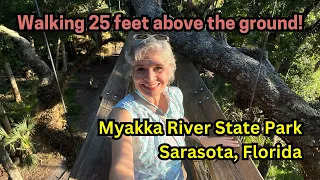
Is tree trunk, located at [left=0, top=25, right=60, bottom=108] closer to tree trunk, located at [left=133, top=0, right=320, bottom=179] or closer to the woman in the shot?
tree trunk, located at [left=133, top=0, right=320, bottom=179]

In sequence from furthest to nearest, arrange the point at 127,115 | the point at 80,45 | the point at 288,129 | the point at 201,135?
the point at 80,45, the point at 288,129, the point at 201,135, the point at 127,115

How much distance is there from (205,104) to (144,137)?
93 cm

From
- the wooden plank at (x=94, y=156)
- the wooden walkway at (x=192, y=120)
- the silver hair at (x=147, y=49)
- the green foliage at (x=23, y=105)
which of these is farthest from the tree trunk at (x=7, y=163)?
the silver hair at (x=147, y=49)

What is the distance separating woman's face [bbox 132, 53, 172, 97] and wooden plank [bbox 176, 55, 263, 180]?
0.63 meters

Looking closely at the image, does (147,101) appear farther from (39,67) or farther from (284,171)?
(284,171)

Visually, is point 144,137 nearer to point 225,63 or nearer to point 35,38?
point 225,63

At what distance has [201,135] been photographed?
2.26 meters

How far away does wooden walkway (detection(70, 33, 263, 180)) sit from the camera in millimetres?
1837

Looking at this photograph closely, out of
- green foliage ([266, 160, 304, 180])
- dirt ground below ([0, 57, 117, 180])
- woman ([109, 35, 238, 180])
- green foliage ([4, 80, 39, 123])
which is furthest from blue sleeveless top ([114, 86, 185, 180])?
green foliage ([266, 160, 304, 180])

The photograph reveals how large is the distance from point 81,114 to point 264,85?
37.9 ft

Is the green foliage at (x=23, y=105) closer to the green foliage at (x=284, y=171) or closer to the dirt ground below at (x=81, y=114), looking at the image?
the dirt ground below at (x=81, y=114)

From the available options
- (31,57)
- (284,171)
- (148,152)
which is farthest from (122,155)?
(284,171)

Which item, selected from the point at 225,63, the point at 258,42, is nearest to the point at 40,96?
the point at 225,63

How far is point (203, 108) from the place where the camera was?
8.48 ft
